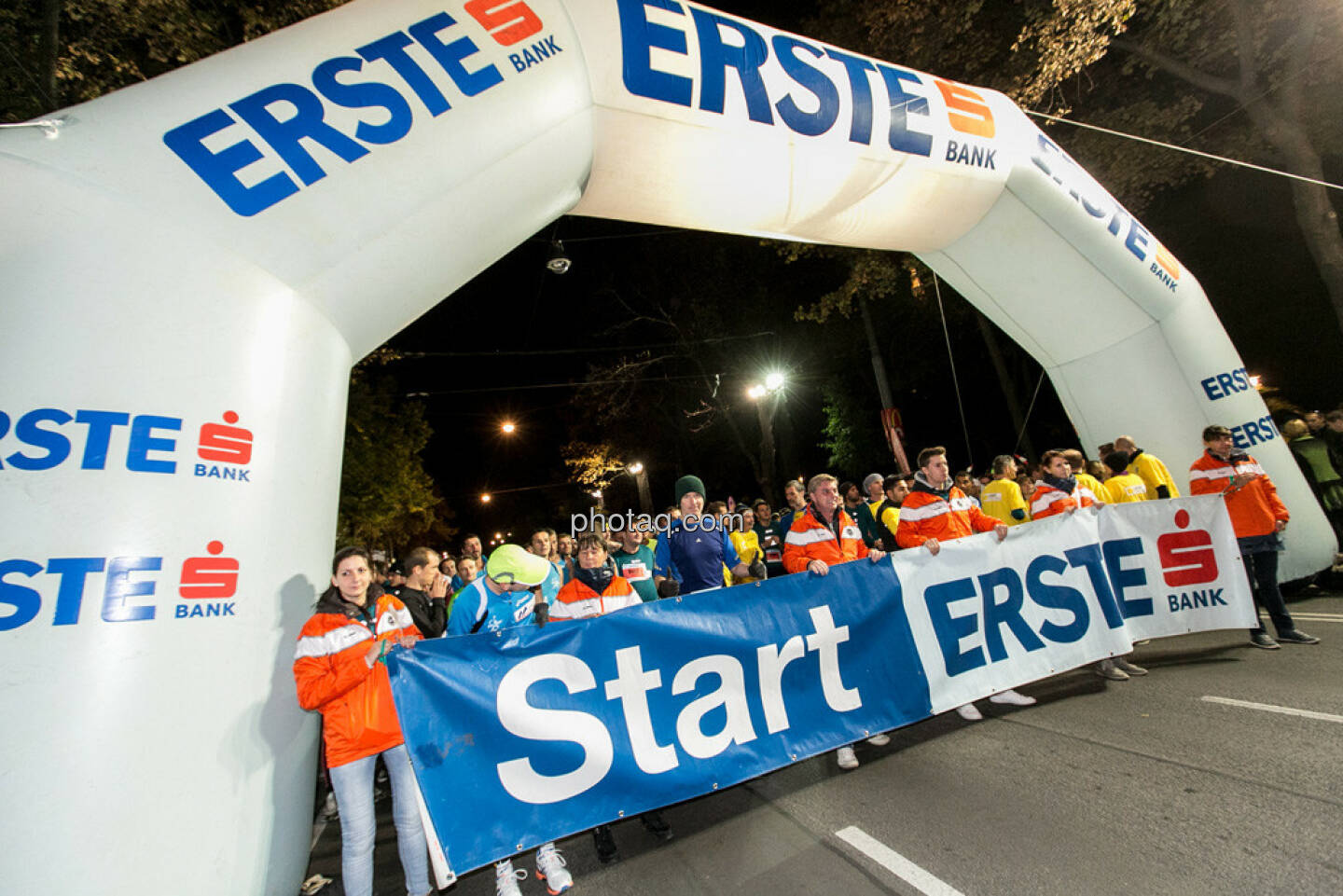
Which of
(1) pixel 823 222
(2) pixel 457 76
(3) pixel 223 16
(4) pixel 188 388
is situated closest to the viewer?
(4) pixel 188 388

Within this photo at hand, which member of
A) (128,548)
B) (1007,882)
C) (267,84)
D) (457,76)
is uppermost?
(457,76)

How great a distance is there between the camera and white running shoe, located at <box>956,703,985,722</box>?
4.64 metres

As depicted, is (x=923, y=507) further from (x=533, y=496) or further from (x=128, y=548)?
(x=533, y=496)

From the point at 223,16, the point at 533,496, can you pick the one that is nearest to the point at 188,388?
the point at 223,16

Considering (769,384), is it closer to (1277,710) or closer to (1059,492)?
(1059,492)

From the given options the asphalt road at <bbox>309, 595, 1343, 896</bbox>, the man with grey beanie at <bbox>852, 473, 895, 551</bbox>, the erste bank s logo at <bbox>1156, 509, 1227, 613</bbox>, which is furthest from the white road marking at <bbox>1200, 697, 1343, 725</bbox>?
the man with grey beanie at <bbox>852, 473, 895, 551</bbox>

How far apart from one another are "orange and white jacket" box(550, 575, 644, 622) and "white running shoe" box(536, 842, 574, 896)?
1271mm

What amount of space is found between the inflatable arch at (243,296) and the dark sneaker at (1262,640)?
5.38m

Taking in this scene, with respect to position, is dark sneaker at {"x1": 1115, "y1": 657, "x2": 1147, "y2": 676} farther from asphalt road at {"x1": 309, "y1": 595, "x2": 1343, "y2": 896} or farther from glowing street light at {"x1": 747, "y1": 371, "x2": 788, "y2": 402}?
glowing street light at {"x1": 747, "y1": 371, "x2": 788, "y2": 402}

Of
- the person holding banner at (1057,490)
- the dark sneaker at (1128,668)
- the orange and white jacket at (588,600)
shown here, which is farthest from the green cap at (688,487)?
the dark sneaker at (1128,668)

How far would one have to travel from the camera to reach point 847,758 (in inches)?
162

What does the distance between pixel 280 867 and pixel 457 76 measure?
4295mm

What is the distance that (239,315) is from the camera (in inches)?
120

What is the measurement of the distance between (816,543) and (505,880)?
289 cm
